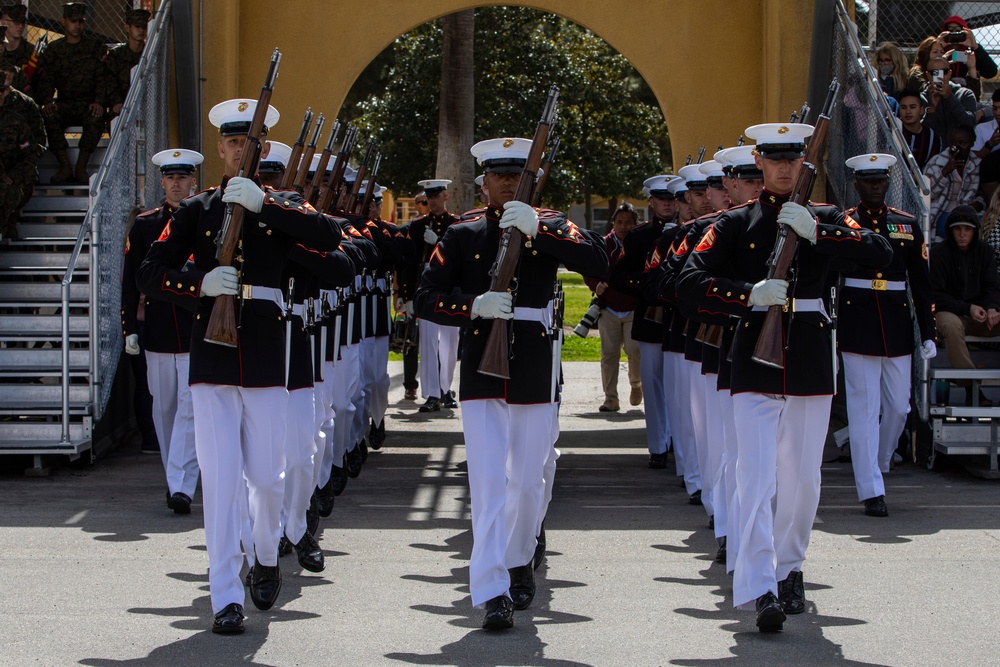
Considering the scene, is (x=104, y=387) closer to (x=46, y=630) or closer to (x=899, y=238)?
(x=46, y=630)

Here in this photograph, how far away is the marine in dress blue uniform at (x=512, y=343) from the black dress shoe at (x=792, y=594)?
1.14 meters

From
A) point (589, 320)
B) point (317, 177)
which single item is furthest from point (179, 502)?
point (589, 320)

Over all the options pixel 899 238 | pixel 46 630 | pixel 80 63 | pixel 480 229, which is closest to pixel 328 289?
pixel 480 229

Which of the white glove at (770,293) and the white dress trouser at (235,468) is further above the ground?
the white glove at (770,293)

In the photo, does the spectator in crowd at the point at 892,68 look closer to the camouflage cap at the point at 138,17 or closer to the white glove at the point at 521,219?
the camouflage cap at the point at 138,17

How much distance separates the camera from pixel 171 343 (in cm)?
914

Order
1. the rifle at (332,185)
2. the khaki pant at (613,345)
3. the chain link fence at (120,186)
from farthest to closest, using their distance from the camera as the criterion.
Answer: the khaki pant at (613,345) → the chain link fence at (120,186) → the rifle at (332,185)

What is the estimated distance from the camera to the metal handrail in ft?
33.2

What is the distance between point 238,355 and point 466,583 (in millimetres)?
1766

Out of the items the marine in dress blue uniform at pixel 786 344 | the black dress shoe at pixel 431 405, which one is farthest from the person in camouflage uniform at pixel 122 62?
the marine in dress blue uniform at pixel 786 344

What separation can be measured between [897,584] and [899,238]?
2973 mm

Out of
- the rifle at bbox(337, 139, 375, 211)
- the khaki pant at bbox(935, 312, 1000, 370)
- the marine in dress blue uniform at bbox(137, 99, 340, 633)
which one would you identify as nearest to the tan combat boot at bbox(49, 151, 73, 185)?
the rifle at bbox(337, 139, 375, 211)

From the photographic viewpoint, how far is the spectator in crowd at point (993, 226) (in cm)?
1195

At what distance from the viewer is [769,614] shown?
5.93 m
